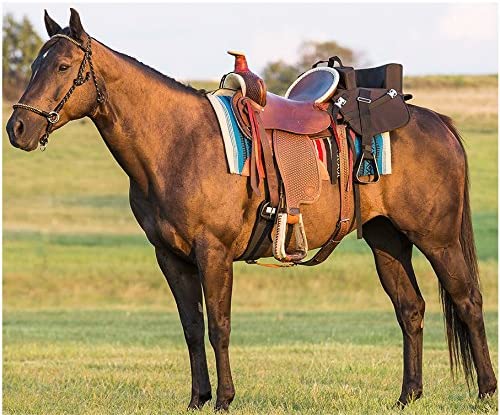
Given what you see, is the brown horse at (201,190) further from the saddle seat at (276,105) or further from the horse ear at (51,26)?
the saddle seat at (276,105)

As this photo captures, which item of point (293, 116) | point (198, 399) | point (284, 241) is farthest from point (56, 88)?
point (198, 399)

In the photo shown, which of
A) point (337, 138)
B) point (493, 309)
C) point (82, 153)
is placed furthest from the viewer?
point (82, 153)

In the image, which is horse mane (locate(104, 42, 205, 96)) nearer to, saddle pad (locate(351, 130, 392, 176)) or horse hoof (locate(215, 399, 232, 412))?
saddle pad (locate(351, 130, 392, 176))

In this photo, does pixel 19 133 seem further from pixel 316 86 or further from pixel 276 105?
pixel 316 86

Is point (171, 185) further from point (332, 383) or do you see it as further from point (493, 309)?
point (493, 309)

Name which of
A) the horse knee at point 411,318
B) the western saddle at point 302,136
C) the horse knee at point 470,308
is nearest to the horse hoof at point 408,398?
the horse knee at point 411,318

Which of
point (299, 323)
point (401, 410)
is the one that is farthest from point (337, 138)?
point (299, 323)

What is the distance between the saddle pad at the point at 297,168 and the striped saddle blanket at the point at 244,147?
0.13m

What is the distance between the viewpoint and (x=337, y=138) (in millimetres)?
8078

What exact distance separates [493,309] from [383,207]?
46.4ft

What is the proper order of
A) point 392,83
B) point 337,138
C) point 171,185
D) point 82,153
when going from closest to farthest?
point 171,185, point 337,138, point 392,83, point 82,153

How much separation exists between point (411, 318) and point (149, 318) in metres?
12.1

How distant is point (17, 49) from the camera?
49.0 m

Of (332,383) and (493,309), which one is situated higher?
(332,383)
